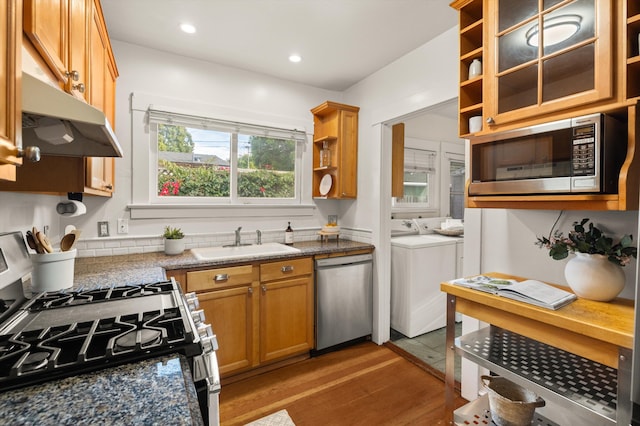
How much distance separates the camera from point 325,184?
11.0 feet

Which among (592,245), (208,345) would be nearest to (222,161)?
(208,345)

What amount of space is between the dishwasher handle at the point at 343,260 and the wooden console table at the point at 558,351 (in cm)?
118

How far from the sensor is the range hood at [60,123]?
76 cm

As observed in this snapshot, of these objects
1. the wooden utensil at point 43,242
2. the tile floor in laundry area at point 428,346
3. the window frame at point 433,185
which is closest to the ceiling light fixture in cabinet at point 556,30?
the tile floor in laundry area at point 428,346

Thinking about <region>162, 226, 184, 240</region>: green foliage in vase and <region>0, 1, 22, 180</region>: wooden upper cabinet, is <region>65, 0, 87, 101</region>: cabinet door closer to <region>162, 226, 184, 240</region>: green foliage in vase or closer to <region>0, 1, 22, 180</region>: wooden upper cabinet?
<region>0, 1, 22, 180</region>: wooden upper cabinet

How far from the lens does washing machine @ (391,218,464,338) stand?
9.99 feet

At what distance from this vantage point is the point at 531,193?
4.77 ft

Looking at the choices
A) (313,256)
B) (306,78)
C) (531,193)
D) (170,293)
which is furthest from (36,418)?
(306,78)

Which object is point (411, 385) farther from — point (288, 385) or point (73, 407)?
point (73, 407)

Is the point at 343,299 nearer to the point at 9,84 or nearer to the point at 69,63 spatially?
the point at 69,63

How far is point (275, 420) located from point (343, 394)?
515mm

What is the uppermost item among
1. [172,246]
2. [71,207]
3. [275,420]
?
[71,207]

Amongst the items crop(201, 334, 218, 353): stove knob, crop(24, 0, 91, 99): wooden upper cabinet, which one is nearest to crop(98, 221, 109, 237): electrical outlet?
crop(24, 0, 91, 99): wooden upper cabinet

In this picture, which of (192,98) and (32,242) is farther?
(192,98)
